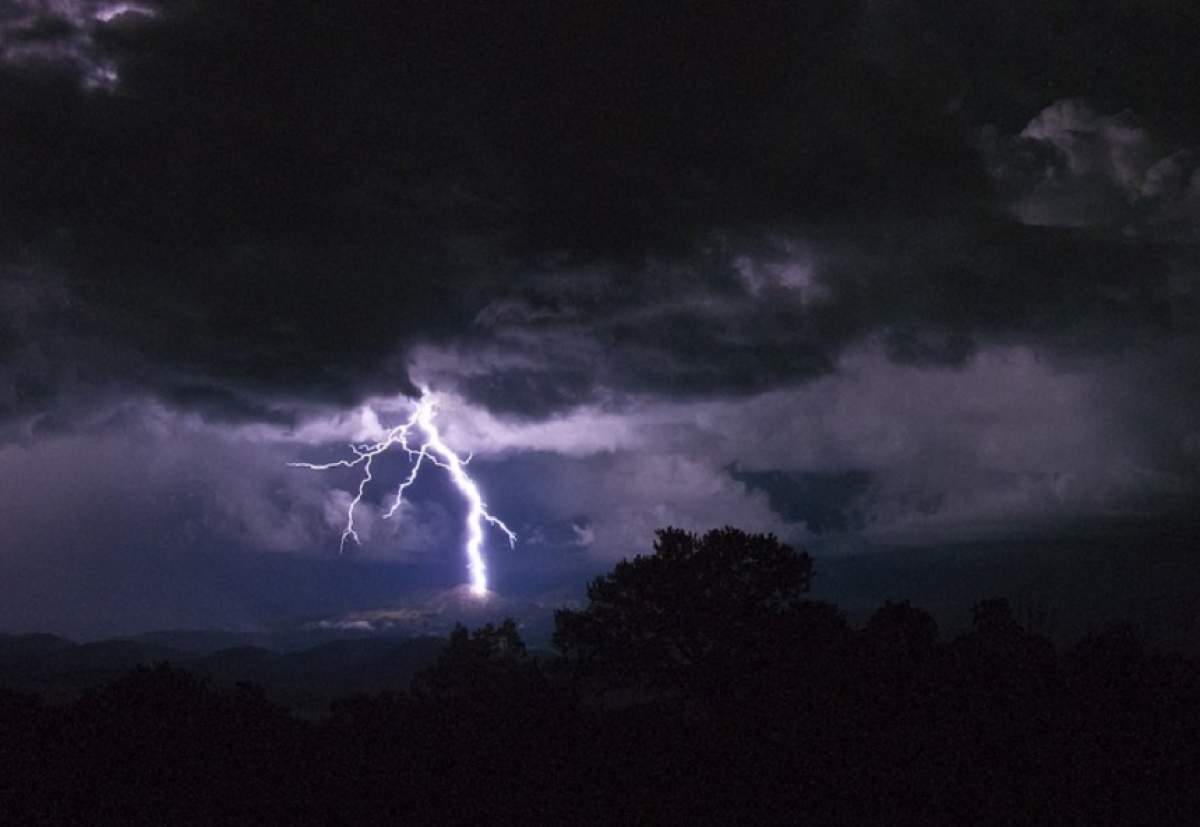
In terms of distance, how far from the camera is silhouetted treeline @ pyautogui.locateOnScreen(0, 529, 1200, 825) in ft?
71.5

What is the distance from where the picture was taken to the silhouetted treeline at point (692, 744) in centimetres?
2178

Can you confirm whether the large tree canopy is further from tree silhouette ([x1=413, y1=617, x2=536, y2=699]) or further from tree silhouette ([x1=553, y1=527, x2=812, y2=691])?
tree silhouette ([x1=413, y1=617, x2=536, y2=699])

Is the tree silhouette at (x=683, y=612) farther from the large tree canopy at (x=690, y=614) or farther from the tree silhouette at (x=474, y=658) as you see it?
the tree silhouette at (x=474, y=658)

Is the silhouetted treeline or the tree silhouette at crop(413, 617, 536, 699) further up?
the tree silhouette at crop(413, 617, 536, 699)

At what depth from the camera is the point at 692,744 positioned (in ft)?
92.0

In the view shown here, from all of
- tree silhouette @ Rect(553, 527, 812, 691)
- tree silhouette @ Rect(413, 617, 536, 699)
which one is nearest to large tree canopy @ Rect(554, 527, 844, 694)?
tree silhouette @ Rect(553, 527, 812, 691)

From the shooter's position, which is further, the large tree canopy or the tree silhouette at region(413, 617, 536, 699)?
the tree silhouette at region(413, 617, 536, 699)

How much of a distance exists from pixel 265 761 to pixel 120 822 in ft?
13.4

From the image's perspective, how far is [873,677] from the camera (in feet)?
109

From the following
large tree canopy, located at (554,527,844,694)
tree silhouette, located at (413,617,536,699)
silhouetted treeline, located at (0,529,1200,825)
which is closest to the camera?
silhouetted treeline, located at (0,529,1200,825)

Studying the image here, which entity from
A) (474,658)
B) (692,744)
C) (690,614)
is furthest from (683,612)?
(474,658)

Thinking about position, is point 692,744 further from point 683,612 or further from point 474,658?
point 474,658

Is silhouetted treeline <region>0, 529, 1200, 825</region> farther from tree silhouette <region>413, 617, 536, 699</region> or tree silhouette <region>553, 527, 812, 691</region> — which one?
tree silhouette <region>413, 617, 536, 699</region>

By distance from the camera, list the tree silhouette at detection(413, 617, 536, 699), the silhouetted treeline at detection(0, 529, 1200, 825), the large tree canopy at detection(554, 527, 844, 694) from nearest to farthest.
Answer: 1. the silhouetted treeline at detection(0, 529, 1200, 825)
2. the large tree canopy at detection(554, 527, 844, 694)
3. the tree silhouette at detection(413, 617, 536, 699)
